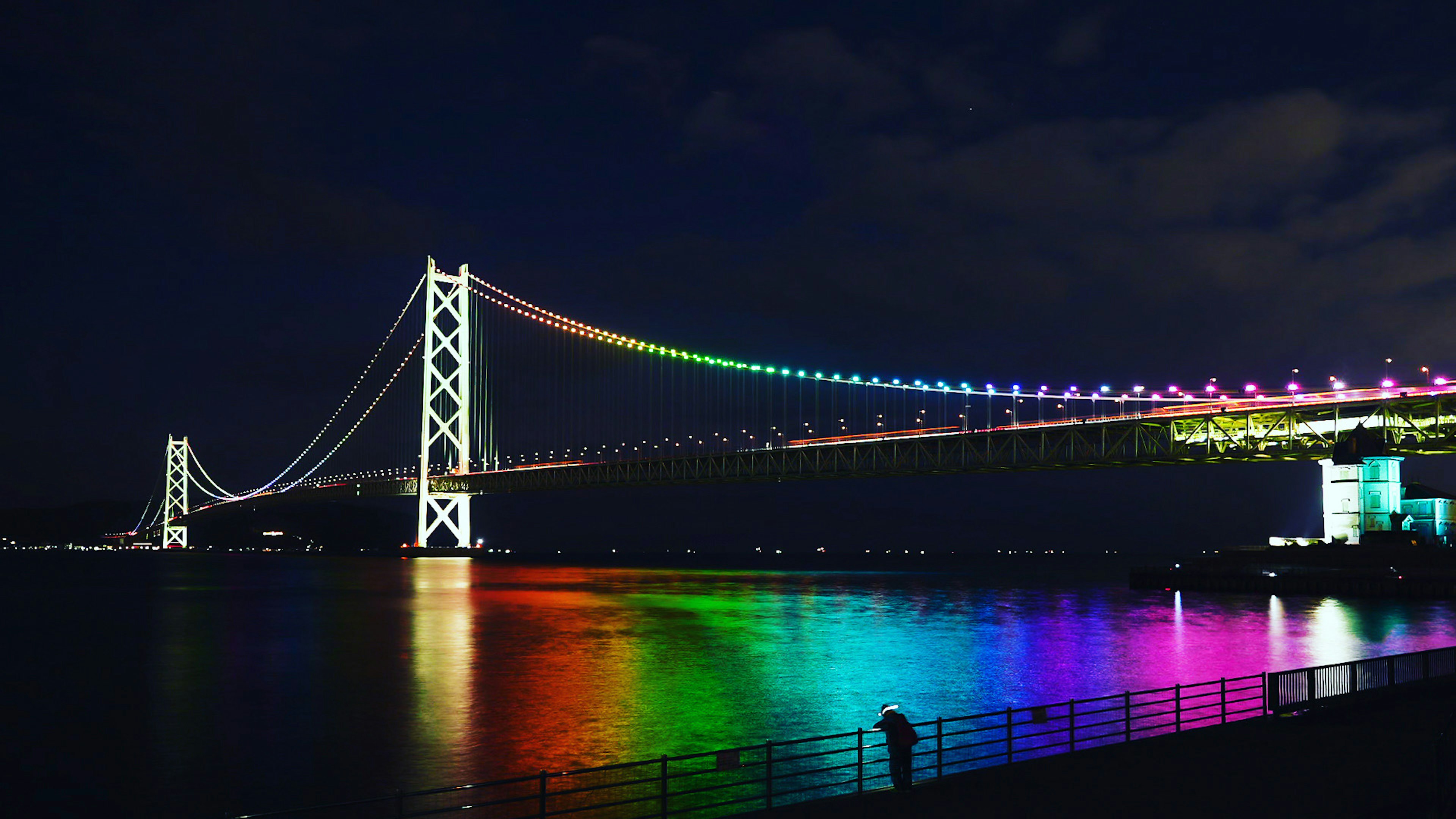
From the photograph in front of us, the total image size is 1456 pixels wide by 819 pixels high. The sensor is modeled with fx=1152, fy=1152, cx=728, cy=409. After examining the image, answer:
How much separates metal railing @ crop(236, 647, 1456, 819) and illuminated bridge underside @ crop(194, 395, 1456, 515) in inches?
2091

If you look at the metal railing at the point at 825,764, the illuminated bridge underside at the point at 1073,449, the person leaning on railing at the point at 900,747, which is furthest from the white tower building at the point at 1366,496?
the person leaning on railing at the point at 900,747

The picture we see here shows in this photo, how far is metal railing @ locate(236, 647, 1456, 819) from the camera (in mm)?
12656

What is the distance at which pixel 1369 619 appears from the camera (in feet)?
147

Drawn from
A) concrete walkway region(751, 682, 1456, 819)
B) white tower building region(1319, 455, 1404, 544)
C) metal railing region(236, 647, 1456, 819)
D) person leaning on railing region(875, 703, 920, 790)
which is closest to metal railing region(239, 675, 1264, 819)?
metal railing region(236, 647, 1456, 819)

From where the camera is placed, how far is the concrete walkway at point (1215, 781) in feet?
34.0

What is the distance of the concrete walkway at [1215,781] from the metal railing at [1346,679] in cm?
96

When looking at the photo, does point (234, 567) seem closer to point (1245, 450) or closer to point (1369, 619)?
point (1245, 450)

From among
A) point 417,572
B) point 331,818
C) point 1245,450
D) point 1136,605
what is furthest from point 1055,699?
point 417,572

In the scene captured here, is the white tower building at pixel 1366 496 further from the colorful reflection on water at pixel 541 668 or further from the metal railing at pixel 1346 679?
the metal railing at pixel 1346 679

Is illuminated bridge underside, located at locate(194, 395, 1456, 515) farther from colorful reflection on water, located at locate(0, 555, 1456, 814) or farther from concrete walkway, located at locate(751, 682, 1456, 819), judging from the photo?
concrete walkway, located at locate(751, 682, 1456, 819)

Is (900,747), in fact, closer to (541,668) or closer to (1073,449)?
(541,668)

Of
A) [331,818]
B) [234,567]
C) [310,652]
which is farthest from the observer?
[234,567]

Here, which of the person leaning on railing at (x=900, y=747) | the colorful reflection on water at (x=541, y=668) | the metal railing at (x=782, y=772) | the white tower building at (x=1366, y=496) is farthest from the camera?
the white tower building at (x=1366, y=496)

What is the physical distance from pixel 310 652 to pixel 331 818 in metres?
21.0
